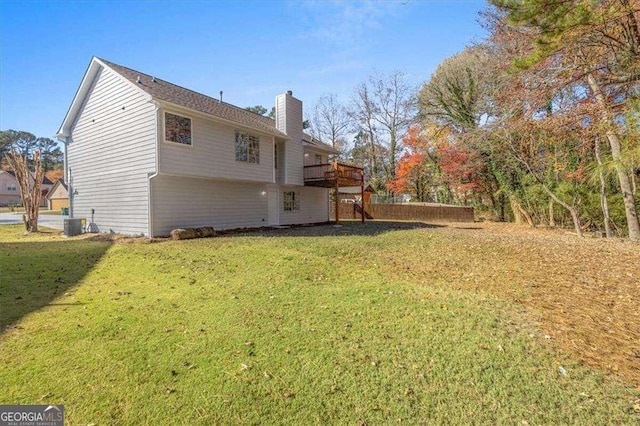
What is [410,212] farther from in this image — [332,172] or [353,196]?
[332,172]

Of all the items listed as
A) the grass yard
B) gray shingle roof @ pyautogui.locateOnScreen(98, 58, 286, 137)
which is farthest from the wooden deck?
the grass yard

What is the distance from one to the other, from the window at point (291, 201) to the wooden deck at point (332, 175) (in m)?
1.05

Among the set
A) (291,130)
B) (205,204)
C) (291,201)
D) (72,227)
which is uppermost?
(291,130)

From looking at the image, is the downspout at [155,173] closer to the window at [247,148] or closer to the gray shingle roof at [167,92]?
the gray shingle roof at [167,92]

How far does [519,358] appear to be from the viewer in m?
3.11

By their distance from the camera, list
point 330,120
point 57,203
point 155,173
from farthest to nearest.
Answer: point 57,203 → point 330,120 → point 155,173

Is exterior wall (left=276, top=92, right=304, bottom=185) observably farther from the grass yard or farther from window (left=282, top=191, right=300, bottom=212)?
the grass yard

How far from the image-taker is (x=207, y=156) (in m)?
12.2

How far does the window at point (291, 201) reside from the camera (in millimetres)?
17672

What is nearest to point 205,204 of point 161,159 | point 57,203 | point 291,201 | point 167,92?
point 161,159

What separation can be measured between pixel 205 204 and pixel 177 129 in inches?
125

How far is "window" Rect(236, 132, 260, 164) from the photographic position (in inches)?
541

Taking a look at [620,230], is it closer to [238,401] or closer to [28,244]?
[238,401]

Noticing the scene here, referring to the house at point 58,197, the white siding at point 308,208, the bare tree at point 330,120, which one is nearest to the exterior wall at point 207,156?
the white siding at point 308,208
